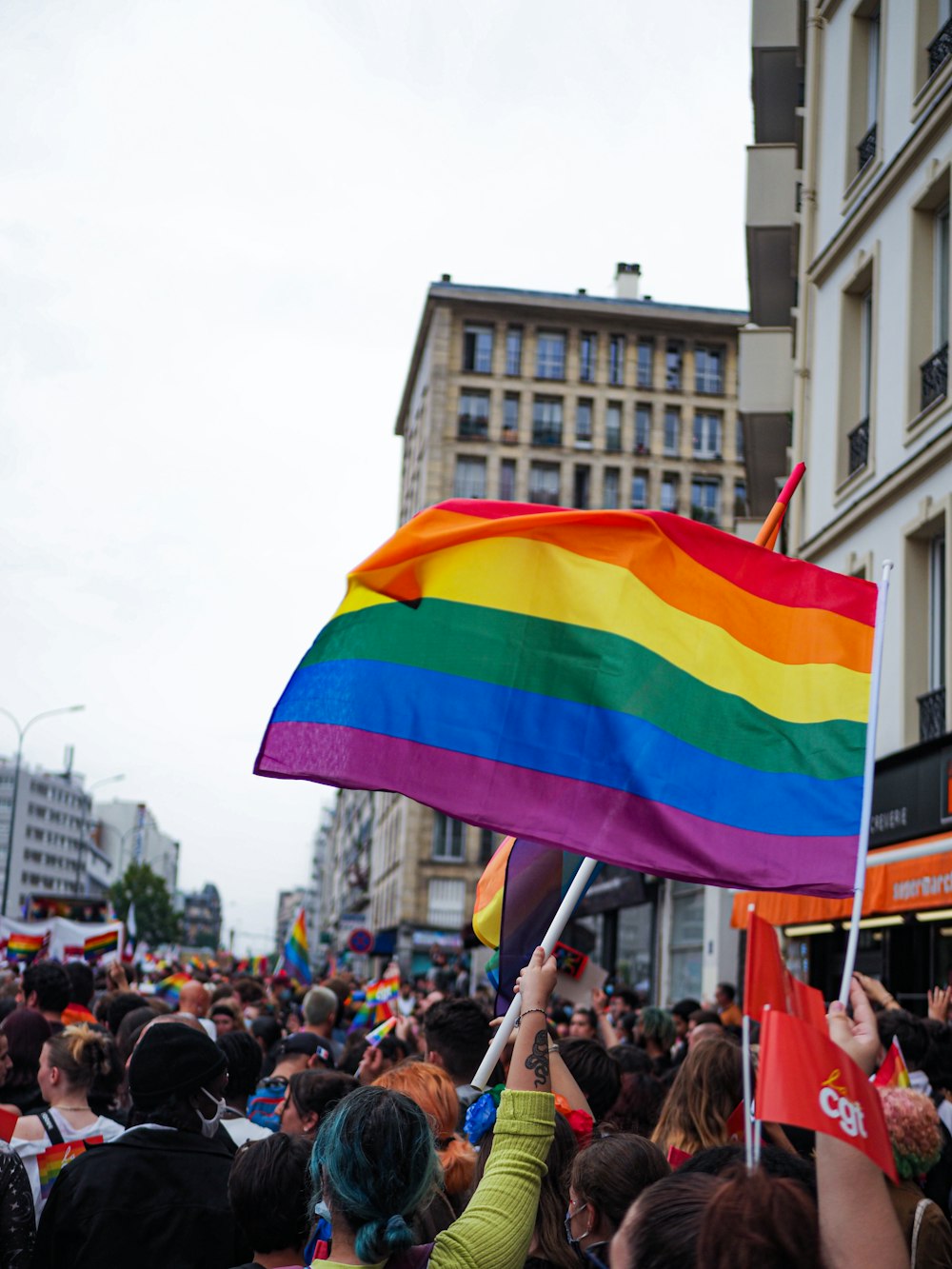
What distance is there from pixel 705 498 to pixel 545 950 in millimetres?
60606

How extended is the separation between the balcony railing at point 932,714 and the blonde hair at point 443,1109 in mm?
10412

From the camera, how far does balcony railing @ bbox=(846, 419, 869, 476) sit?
54.8 ft

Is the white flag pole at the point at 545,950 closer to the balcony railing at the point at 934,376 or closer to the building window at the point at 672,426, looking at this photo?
the balcony railing at the point at 934,376

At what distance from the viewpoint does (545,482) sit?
6291 centimetres

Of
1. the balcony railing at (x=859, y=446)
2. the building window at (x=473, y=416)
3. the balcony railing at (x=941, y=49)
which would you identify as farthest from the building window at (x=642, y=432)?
the balcony railing at (x=941, y=49)

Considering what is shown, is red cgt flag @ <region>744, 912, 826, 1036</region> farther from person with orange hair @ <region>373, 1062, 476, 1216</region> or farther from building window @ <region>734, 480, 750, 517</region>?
building window @ <region>734, 480, 750, 517</region>

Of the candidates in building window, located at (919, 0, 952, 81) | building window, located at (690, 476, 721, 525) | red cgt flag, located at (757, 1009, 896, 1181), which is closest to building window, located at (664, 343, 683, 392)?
building window, located at (690, 476, 721, 525)

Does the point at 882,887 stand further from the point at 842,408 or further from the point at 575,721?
the point at 575,721

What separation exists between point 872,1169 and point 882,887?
37.0 ft

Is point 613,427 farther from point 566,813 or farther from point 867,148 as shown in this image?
point 566,813

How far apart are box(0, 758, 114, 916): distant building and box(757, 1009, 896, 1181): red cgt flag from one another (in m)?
163

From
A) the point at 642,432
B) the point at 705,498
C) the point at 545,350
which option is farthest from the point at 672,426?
the point at 545,350

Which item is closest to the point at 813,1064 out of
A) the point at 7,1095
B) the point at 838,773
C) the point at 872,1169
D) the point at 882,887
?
the point at 872,1169

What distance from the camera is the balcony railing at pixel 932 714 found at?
14.3 metres
